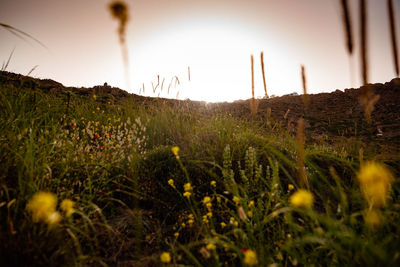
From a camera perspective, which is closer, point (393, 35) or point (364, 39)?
point (364, 39)

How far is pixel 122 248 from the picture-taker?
1.53m

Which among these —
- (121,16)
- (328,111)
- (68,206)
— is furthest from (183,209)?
(328,111)

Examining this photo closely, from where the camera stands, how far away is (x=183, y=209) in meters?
1.98

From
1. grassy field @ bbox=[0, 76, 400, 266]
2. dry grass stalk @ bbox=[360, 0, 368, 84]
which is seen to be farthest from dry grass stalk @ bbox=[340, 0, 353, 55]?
grassy field @ bbox=[0, 76, 400, 266]

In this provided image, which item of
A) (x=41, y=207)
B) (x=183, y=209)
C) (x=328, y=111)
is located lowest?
(x=183, y=209)

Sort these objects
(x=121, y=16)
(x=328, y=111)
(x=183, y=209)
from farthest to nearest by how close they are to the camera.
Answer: (x=328, y=111) < (x=183, y=209) < (x=121, y=16)

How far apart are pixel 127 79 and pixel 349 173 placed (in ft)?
9.11

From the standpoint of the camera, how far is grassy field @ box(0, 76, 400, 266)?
1.07 m

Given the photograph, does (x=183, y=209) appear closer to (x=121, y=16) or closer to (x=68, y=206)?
(x=68, y=206)

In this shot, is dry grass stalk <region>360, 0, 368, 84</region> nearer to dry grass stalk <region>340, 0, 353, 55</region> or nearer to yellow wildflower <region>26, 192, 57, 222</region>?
dry grass stalk <region>340, 0, 353, 55</region>

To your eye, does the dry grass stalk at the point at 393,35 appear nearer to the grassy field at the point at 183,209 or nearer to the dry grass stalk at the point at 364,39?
the dry grass stalk at the point at 364,39

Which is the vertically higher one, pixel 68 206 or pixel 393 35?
pixel 393 35

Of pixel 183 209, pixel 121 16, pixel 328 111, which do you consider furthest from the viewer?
pixel 328 111

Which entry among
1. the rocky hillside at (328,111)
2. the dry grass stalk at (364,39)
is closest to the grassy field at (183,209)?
the dry grass stalk at (364,39)
